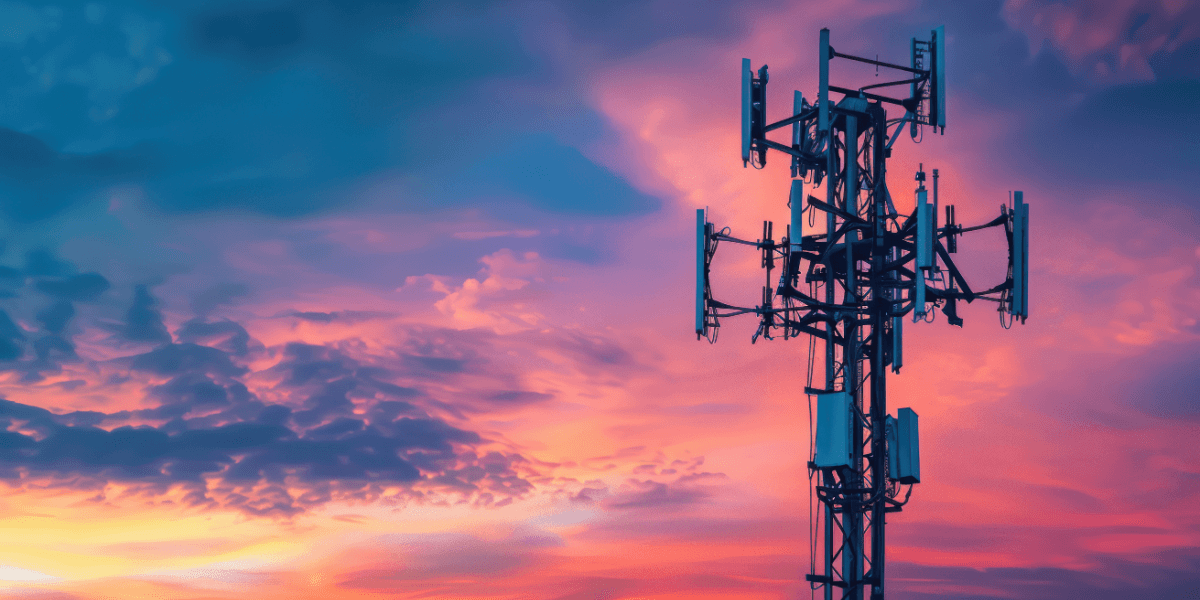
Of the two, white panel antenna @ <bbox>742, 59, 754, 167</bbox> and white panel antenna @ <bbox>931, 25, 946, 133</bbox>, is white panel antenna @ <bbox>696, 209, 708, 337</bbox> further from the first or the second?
white panel antenna @ <bbox>931, 25, 946, 133</bbox>

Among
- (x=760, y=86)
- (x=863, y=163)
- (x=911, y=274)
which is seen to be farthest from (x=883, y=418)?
(x=760, y=86)

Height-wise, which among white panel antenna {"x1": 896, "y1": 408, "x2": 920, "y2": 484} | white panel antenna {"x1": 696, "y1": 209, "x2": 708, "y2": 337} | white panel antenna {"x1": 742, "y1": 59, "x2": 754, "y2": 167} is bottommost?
white panel antenna {"x1": 896, "y1": 408, "x2": 920, "y2": 484}

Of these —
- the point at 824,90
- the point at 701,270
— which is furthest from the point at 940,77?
the point at 701,270

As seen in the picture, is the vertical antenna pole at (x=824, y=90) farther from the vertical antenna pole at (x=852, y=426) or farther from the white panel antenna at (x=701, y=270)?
the white panel antenna at (x=701, y=270)

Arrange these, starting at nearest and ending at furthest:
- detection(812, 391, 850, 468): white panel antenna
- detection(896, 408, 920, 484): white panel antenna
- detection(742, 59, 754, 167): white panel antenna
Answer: detection(812, 391, 850, 468): white panel antenna < detection(896, 408, 920, 484): white panel antenna < detection(742, 59, 754, 167): white panel antenna

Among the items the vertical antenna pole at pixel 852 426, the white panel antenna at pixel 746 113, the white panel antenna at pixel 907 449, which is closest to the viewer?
the white panel antenna at pixel 907 449

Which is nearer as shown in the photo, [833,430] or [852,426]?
[833,430]

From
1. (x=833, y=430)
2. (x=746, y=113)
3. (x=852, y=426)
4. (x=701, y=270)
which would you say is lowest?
(x=833, y=430)

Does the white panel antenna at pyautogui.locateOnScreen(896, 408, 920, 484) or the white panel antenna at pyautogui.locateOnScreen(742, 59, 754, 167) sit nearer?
the white panel antenna at pyautogui.locateOnScreen(896, 408, 920, 484)

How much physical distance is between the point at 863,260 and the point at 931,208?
14.6 ft

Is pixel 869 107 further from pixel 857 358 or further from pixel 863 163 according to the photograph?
pixel 857 358

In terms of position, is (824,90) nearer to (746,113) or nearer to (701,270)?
(746,113)

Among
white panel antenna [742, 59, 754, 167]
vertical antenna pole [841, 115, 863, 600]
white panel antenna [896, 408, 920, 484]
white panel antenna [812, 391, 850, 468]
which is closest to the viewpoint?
white panel antenna [812, 391, 850, 468]

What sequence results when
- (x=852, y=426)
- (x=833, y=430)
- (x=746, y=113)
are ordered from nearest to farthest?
(x=833, y=430) < (x=852, y=426) < (x=746, y=113)
